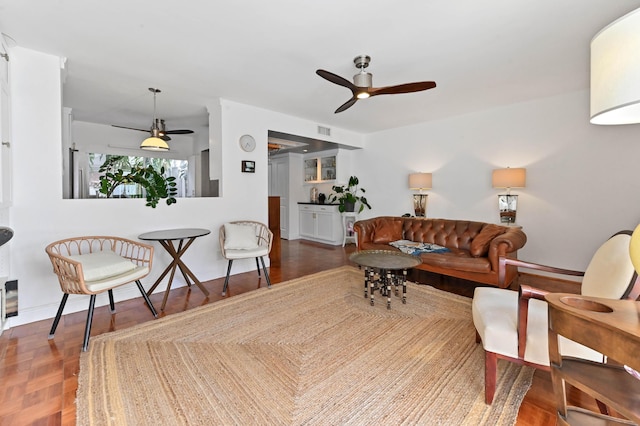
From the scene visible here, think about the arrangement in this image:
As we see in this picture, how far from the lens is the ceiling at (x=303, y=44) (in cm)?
195

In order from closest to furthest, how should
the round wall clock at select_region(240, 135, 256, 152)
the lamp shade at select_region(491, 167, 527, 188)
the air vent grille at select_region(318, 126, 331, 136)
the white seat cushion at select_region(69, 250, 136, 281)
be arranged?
the white seat cushion at select_region(69, 250, 136, 281), the lamp shade at select_region(491, 167, 527, 188), the round wall clock at select_region(240, 135, 256, 152), the air vent grille at select_region(318, 126, 331, 136)

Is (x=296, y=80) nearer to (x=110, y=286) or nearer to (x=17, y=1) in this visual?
(x=17, y=1)

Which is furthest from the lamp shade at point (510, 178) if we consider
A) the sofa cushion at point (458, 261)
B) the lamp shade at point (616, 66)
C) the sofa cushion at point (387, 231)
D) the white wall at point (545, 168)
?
the lamp shade at point (616, 66)

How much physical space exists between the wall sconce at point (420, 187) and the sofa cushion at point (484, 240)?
1.59 meters

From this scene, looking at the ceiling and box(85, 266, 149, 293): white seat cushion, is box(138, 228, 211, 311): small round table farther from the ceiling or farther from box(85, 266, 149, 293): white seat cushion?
the ceiling

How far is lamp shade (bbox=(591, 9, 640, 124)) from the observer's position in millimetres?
722

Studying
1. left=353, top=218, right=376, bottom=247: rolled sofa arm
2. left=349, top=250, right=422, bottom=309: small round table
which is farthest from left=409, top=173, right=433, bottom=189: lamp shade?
left=349, top=250, right=422, bottom=309: small round table

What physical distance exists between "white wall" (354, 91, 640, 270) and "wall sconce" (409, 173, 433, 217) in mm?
156

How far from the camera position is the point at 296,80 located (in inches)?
123

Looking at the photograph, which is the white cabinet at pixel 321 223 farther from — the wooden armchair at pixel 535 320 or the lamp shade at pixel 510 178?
the wooden armchair at pixel 535 320

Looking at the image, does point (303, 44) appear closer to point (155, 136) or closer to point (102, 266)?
point (102, 266)

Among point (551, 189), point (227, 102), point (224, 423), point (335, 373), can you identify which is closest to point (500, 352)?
point (335, 373)

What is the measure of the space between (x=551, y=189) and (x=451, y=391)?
3.57 meters

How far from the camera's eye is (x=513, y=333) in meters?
1.44
